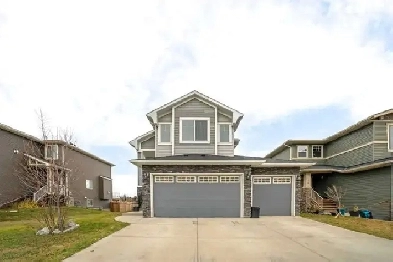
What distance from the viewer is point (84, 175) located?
38031mm

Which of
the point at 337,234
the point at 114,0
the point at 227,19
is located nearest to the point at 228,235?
the point at 337,234

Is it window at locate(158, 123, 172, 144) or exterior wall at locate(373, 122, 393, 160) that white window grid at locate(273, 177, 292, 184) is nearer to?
exterior wall at locate(373, 122, 393, 160)

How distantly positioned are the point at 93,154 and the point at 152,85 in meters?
21.3

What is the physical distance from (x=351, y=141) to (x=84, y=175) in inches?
985

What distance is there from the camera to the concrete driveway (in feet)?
31.6

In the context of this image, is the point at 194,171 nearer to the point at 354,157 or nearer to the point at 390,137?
the point at 390,137

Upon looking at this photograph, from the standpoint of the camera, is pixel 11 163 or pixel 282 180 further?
pixel 11 163

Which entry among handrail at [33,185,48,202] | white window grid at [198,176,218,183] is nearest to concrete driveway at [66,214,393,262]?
handrail at [33,185,48,202]

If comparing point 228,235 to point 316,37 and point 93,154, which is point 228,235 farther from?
point 93,154

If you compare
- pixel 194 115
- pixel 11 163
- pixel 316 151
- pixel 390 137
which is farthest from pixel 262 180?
pixel 11 163

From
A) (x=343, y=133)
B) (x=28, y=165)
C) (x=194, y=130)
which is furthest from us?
(x=28, y=165)

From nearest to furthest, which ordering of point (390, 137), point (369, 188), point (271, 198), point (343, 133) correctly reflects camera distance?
point (271, 198), point (390, 137), point (369, 188), point (343, 133)

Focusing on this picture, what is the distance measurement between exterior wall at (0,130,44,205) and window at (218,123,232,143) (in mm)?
15537

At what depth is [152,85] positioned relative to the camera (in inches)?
838
